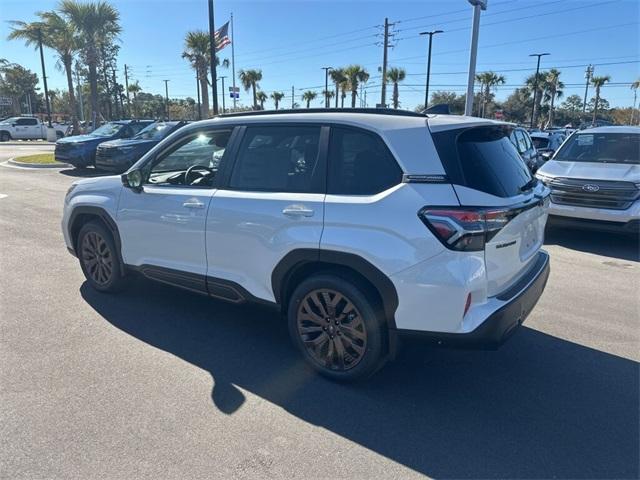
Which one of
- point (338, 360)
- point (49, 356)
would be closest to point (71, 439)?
point (49, 356)

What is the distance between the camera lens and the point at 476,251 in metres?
2.77

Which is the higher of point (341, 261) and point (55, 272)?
point (341, 261)

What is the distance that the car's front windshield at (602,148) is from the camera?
25.9ft

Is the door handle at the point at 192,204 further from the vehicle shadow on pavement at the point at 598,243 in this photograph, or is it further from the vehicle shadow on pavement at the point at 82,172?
the vehicle shadow on pavement at the point at 82,172

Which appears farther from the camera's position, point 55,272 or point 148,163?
point 55,272

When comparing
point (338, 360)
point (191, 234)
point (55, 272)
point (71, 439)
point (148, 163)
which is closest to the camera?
point (71, 439)

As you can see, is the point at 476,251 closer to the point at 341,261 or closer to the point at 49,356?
the point at 341,261

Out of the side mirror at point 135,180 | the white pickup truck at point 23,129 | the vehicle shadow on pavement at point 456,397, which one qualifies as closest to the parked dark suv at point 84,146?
the side mirror at point 135,180

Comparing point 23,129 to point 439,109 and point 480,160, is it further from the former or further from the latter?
point 480,160

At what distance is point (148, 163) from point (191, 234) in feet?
3.04

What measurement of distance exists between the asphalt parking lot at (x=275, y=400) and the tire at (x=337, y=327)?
6.3 inches

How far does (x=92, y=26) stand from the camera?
92.8ft

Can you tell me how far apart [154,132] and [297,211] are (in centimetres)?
1375

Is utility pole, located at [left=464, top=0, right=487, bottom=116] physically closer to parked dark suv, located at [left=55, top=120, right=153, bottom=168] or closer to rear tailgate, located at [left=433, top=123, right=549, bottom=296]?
rear tailgate, located at [left=433, top=123, right=549, bottom=296]
